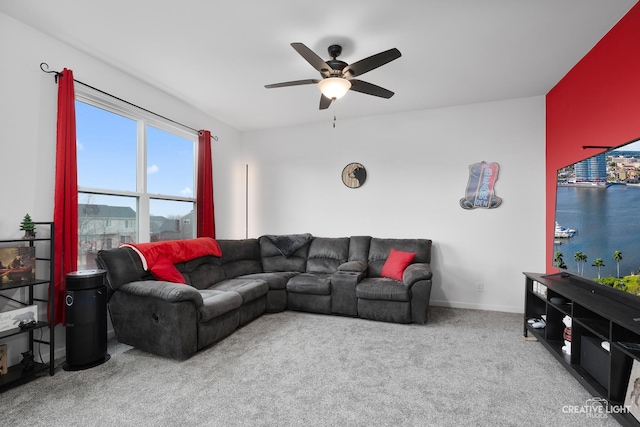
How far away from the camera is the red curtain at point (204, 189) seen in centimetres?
441

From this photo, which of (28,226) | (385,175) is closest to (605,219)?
(385,175)

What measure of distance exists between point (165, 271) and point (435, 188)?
3.56m

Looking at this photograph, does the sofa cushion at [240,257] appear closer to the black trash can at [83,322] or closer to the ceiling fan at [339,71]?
the black trash can at [83,322]

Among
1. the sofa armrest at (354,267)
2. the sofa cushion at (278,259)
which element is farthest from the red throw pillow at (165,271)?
the sofa armrest at (354,267)

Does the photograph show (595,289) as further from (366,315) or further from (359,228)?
(359,228)

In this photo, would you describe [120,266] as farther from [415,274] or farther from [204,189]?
[415,274]

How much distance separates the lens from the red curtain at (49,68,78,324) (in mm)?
2627

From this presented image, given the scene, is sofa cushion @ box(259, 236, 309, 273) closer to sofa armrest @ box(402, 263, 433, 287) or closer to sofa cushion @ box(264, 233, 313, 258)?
sofa cushion @ box(264, 233, 313, 258)

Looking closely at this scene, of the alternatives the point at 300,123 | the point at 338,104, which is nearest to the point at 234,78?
the point at 338,104

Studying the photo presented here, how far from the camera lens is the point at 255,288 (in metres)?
3.56

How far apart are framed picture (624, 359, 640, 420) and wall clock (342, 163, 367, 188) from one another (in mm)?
3504

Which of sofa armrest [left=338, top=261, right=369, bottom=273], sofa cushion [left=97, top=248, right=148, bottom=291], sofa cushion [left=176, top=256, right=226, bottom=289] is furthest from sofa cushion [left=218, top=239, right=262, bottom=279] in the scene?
sofa armrest [left=338, top=261, right=369, bottom=273]

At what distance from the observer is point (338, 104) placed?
4.26 metres

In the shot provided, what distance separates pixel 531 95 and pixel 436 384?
370 centimetres
